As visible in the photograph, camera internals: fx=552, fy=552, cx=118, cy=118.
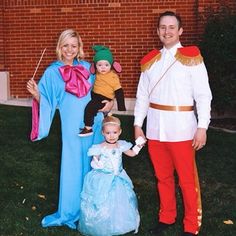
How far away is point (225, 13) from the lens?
9.96 m

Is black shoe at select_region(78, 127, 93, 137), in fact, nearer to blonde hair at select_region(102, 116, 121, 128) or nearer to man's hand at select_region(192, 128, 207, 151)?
blonde hair at select_region(102, 116, 121, 128)

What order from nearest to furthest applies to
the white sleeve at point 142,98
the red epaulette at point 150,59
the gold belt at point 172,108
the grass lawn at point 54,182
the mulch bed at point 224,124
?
the gold belt at point 172,108, the red epaulette at point 150,59, the white sleeve at point 142,98, the grass lawn at point 54,182, the mulch bed at point 224,124

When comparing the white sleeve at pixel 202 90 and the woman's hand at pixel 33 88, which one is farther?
the woman's hand at pixel 33 88

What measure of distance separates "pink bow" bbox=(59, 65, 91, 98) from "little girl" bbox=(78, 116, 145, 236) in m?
0.31

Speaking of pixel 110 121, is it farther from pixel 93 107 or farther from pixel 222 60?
pixel 222 60

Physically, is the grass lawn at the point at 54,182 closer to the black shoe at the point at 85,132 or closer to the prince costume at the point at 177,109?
the prince costume at the point at 177,109

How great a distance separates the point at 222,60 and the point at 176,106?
209 inches

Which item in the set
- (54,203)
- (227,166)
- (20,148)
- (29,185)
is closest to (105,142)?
(54,203)

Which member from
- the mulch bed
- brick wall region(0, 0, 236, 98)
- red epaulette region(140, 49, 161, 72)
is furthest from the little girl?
brick wall region(0, 0, 236, 98)

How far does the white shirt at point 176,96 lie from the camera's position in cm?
422

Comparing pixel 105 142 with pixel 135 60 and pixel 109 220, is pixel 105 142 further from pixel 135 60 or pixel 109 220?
pixel 135 60

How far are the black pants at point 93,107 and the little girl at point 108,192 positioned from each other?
113 mm

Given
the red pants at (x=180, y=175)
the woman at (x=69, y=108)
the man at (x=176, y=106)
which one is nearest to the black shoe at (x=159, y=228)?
the red pants at (x=180, y=175)

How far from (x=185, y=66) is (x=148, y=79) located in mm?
375
